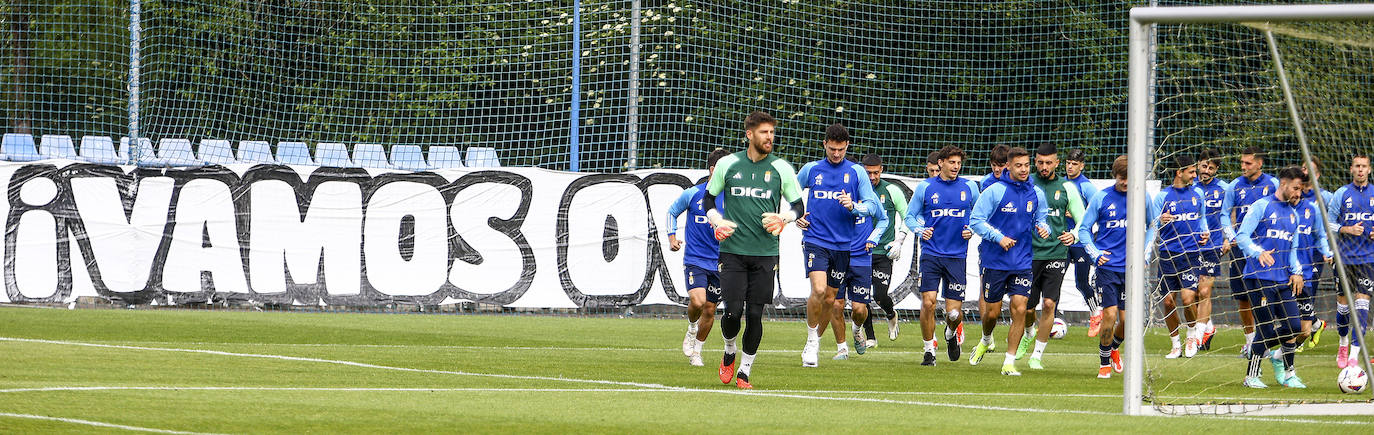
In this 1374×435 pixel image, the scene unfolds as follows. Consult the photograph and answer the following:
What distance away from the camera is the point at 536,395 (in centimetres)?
918

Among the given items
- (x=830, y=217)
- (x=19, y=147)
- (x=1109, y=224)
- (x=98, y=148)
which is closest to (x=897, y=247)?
(x=830, y=217)

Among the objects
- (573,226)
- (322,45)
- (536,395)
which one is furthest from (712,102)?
(536,395)

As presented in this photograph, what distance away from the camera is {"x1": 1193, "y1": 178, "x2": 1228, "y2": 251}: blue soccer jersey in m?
15.5

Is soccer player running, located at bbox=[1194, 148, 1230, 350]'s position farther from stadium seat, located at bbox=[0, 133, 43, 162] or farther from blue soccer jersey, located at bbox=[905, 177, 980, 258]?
stadium seat, located at bbox=[0, 133, 43, 162]

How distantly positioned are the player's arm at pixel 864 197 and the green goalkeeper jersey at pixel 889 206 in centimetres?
204

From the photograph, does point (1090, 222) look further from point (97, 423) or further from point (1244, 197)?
point (97, 423)

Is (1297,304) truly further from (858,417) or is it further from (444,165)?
(444,165)

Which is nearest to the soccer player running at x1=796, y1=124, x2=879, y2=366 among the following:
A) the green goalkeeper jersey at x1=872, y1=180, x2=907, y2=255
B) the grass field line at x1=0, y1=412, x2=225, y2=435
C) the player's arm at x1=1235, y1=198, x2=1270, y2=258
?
the green goalkeeper jersey at x1=872, y1=180, x2=907, y2=255

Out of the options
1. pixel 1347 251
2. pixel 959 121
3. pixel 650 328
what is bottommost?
pixel 650 328

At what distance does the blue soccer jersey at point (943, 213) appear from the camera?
14047 mm

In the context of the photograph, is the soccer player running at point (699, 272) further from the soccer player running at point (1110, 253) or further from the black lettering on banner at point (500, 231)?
the black lettering on banner at point (500, 231)

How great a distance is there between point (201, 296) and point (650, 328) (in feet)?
20.7

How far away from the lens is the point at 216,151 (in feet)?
70.0

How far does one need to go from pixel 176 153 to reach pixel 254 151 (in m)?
1.19
